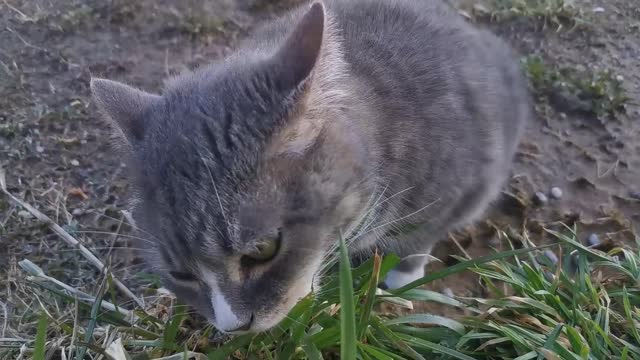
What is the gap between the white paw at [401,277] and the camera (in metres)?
2.11

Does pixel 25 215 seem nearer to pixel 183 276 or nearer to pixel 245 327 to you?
pixel 183 276

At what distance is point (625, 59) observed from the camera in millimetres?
2699

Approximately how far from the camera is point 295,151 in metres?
1.34

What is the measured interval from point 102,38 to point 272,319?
1.99 metres

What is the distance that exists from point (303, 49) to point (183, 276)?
598 mm

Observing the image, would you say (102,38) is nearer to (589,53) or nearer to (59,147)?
(59,147)

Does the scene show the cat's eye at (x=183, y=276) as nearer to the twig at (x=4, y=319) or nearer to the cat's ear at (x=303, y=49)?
the cat's ear at (x=303, y=49)

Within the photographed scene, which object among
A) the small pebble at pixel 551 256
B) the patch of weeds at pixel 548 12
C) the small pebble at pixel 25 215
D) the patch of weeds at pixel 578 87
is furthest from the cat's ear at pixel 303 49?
the patch of weeds at pixel 548 12

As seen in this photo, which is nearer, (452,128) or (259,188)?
(259,188)

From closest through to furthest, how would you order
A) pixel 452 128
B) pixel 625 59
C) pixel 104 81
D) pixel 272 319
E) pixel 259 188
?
1. pixel 259 188
2. pixel 272 319
3. pixel 104 81
4. pixel 452 128
5. pixel 625 59

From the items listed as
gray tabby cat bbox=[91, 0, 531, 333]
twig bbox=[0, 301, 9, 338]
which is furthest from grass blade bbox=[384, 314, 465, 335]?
twig bbox=[0, 301, 9, 338]

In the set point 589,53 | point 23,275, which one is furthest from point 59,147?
point 589,53

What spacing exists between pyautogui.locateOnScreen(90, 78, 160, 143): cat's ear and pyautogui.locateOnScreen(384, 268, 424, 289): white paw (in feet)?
3.45

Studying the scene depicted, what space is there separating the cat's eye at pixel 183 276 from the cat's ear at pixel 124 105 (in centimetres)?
33
